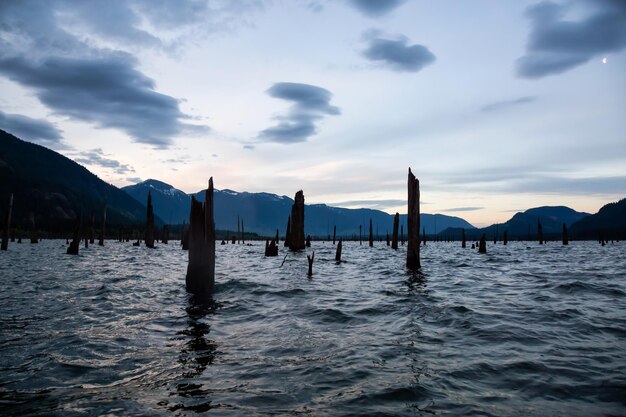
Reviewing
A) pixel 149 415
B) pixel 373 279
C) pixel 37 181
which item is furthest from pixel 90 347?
pixel 37 181

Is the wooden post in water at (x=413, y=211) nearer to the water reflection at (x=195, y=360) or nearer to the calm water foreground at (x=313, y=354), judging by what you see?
the calm water foreground at (x=313, y=354)

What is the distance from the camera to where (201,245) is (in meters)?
11.7

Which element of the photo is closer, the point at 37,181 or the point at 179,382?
the point at 179,382

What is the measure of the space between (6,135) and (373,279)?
233995 millimetres

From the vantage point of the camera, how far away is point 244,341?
23.6 feet

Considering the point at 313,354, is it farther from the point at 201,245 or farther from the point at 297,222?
the point at 297,222

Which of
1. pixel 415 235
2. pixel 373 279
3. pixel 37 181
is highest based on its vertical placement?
pixel 37 181

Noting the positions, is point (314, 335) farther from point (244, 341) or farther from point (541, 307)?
point (541, 307)

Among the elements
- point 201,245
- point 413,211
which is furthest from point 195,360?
point 413,211

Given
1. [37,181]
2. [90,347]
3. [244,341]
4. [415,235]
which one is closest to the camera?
[90,347]

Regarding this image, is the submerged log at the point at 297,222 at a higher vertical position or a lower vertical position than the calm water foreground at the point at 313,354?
higher

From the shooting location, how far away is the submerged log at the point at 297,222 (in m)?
41.1

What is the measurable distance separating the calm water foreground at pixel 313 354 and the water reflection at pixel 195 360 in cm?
2

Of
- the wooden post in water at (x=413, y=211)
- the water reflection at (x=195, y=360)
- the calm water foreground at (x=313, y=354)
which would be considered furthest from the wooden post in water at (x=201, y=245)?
the wooden post in water at (x=413, y=211)
